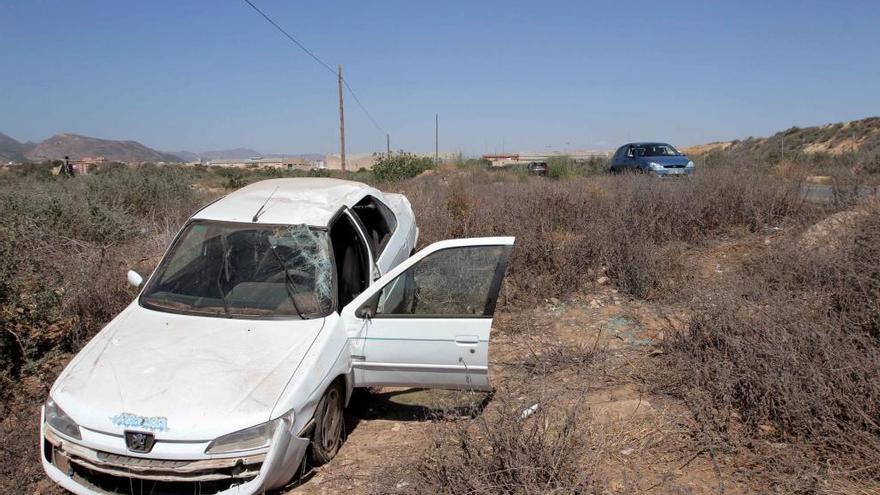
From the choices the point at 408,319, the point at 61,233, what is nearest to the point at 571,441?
the point at 408,319

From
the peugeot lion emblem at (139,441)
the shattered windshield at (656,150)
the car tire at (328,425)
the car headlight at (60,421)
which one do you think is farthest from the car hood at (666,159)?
the car headlight at (60,421)

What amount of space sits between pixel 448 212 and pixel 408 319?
18.4ft

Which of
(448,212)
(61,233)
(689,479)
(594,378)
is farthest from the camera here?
(448,212)

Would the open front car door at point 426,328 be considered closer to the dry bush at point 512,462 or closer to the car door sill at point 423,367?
the car door sill at point 423,367

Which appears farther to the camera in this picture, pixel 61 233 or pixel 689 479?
pixel 61 233

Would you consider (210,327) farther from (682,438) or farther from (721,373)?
(721,373)

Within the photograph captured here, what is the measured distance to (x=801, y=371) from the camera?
3508mm

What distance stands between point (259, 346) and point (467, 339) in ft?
4.46

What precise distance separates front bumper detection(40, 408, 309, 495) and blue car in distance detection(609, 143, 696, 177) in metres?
13.7

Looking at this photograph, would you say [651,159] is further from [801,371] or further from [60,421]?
[60,421]

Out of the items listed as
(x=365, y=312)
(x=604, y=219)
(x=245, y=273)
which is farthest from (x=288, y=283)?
(x=604, y=219)

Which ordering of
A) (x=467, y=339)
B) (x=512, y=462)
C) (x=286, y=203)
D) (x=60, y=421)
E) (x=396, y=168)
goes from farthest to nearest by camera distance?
(x=396, y=168) → (x=286, y=203) → (x=467, y=339) → (x=60, y=421) → (x=512, y=462)

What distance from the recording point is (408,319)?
392 cm

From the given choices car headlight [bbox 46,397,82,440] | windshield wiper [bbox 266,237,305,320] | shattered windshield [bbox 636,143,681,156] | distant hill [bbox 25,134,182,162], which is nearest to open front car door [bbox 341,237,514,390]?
windshield wiper [bbox 266,237,305,320]
